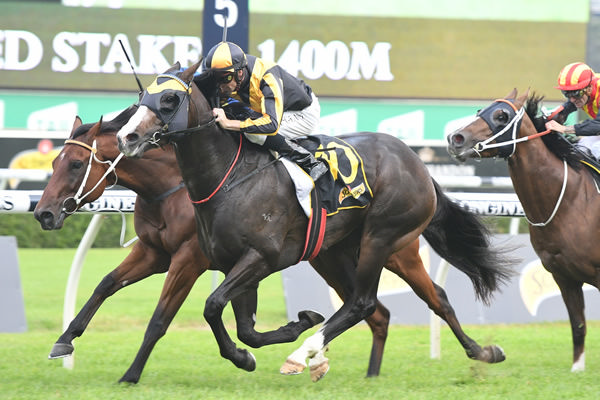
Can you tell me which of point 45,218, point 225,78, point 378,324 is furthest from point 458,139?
point 45,218

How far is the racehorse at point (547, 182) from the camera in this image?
5.00 metres

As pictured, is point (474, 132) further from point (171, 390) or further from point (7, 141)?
point (7, 141)

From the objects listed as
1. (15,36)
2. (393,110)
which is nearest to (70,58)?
(15,36)

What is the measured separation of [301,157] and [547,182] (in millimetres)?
1443

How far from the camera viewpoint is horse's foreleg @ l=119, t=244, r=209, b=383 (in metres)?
4.69

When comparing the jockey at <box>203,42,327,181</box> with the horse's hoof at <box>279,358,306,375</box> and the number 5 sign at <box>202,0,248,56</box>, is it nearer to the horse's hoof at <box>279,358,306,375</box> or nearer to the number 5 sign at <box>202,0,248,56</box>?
the number 5 sign at <box>202,0,248,56</box>

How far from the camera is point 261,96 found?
171 inches

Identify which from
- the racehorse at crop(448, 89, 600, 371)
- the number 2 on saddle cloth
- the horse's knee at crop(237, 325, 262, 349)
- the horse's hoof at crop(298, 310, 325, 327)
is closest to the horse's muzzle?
the racehorse at crop(448, 89, 600, 371)

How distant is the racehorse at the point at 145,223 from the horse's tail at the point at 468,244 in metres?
0.48

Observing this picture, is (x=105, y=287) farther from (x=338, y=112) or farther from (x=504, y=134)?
(x=338, y=112)

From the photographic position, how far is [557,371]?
5156mm

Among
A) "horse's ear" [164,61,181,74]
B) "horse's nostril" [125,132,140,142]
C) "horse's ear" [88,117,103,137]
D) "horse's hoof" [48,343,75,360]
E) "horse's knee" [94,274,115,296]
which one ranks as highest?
"horse's ear" [164,61,181,74]

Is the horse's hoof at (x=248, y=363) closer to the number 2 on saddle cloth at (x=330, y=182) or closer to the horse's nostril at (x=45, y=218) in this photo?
the number 2 on saddle cloth at (x=330, y=182)

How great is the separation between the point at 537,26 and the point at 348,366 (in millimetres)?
10973
